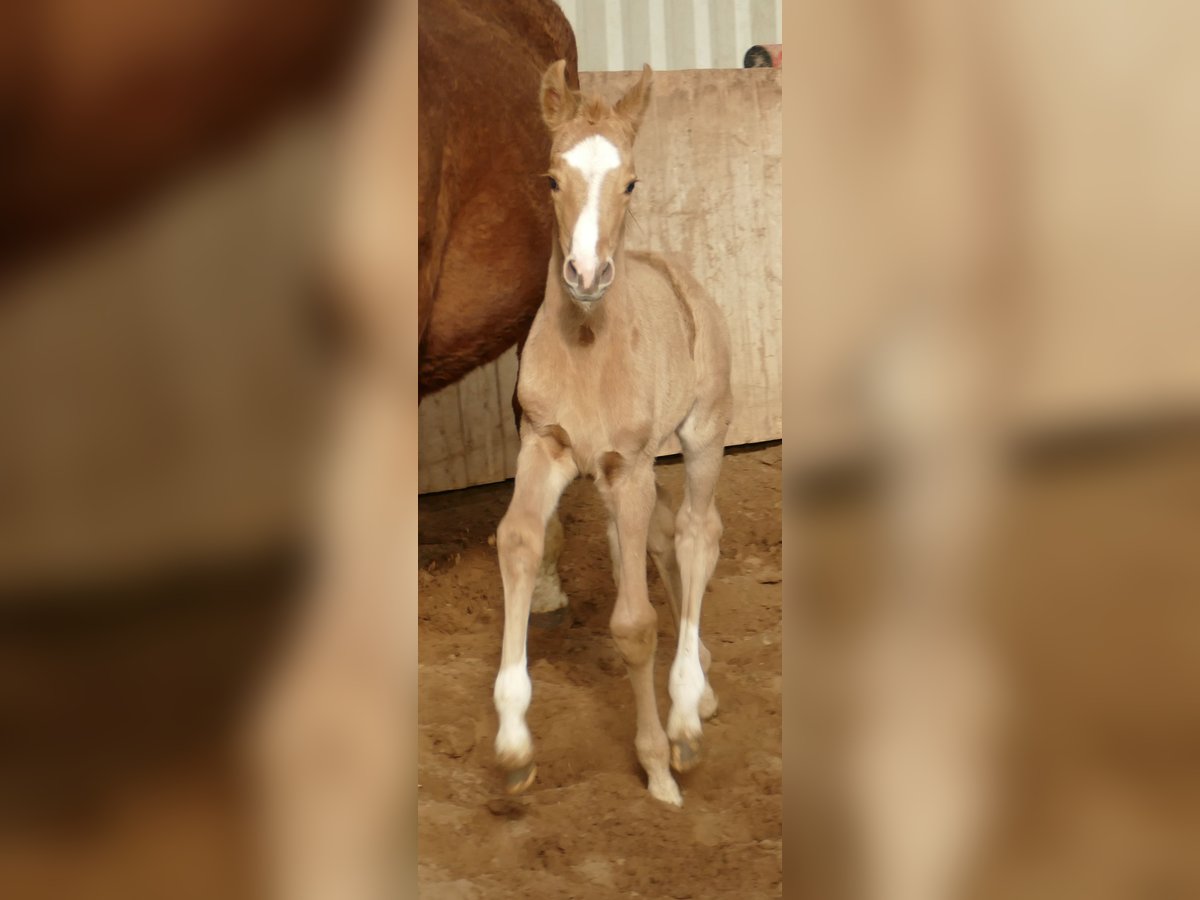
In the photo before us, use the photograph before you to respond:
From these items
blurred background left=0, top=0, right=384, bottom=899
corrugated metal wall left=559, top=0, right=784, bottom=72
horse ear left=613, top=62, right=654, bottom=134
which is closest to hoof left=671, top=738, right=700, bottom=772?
horse ear left=613, top=62, right=654, bottom=134

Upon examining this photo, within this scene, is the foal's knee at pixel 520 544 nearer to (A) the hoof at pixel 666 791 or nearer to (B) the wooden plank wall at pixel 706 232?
(A) the hoof at pixel 666 791

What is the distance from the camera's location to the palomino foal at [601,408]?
2.85m

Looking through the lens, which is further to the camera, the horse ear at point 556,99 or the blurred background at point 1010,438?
the horse ear at point 556,99

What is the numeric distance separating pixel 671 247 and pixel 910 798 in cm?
503

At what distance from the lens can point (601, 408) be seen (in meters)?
3.08

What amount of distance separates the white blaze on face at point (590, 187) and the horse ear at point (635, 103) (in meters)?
0.25

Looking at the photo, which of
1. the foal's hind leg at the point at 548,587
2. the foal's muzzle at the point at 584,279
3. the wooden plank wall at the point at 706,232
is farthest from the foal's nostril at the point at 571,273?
the wooden plank wall at the point at 706,232

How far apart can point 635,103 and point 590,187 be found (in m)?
0.44

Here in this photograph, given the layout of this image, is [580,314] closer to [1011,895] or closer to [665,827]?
[665,827]

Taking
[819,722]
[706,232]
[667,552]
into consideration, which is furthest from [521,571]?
[706,232]

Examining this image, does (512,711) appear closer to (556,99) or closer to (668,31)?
(556,99)

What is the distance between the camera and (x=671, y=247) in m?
5.55

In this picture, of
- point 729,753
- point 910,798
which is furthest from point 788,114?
point 729,753

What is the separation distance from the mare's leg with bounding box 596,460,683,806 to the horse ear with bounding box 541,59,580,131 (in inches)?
36.7
